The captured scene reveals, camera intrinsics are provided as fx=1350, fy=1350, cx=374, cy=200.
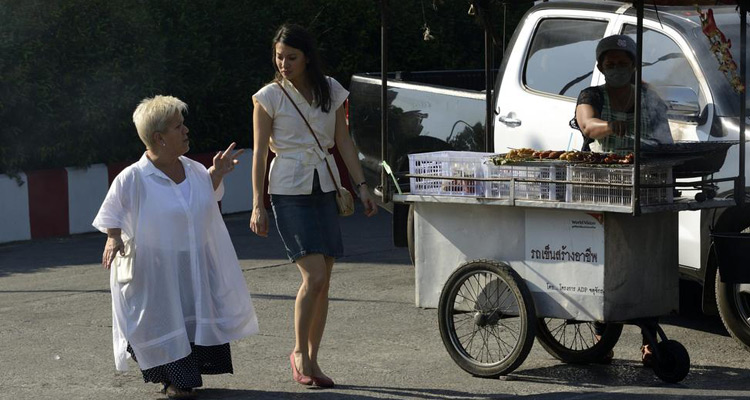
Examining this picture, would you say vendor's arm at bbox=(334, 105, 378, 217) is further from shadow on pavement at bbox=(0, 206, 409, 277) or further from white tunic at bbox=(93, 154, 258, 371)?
shadow on pavement at bbox=(0, 206, 409, 277)

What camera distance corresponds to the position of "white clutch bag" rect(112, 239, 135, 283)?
609 cm

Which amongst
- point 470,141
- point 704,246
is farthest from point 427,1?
point 704,246

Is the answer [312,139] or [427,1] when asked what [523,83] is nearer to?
[312,139]

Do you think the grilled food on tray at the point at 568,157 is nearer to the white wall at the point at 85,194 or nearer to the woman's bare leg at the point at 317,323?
the woman's bare leg at the point at 317,323

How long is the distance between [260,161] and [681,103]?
247cm

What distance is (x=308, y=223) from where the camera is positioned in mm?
6395

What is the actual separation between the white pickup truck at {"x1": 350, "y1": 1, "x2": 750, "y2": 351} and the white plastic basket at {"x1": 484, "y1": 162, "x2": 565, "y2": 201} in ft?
2.45

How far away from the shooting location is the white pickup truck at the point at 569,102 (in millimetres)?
7246

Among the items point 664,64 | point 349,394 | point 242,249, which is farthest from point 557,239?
point 242,249

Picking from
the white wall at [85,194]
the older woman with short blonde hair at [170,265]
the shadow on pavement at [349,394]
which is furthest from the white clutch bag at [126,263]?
the white wall at [85,194]

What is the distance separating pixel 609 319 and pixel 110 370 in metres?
2.58

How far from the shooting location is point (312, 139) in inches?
255

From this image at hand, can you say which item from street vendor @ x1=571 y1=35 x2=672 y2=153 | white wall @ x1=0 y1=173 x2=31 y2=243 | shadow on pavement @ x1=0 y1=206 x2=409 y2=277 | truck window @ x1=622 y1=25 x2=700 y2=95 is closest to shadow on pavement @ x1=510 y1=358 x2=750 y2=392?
street vendor @ x1=571 y1=35 x2=672 y2=153

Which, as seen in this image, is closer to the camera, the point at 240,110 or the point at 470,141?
the point at 470,141
